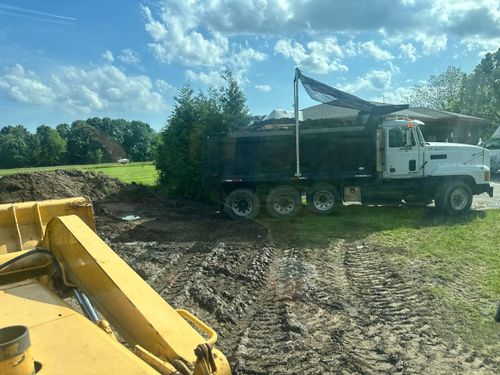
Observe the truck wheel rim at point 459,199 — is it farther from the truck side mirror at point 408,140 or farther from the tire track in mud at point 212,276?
the tire track in mud at point 212,276

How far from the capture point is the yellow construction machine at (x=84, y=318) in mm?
1689

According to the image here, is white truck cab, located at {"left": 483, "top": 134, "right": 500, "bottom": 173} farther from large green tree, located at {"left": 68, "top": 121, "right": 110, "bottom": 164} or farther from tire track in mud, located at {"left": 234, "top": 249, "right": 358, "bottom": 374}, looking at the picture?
large green tree, located at {"left": 68, "top": 121, "right": 110, "bottom": 164}

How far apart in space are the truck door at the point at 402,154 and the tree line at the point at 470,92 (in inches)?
1392

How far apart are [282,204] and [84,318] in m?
10.2

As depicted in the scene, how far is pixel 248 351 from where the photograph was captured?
4.29 meters

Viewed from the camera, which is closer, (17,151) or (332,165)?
(332,165)

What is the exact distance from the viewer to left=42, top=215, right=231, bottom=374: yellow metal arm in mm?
2016

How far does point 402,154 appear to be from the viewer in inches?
472

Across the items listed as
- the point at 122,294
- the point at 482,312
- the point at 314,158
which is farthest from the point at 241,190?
the point at 122,294

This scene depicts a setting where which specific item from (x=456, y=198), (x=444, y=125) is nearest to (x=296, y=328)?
(x=456, y=198)

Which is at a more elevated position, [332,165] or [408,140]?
[408,140]

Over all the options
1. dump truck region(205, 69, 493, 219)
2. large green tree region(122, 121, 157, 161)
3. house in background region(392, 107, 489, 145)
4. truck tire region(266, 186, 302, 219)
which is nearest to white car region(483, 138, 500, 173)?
house in background region(392, 107, 489, 145)

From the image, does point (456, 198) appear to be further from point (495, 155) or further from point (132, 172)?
point (132, 172)

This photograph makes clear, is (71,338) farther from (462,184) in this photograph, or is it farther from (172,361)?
(462,184)
